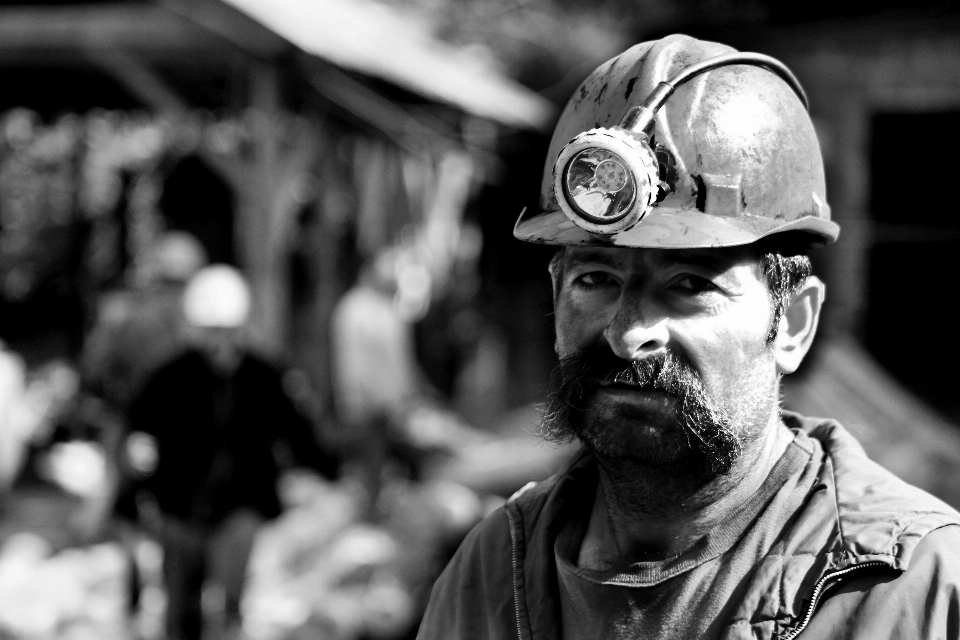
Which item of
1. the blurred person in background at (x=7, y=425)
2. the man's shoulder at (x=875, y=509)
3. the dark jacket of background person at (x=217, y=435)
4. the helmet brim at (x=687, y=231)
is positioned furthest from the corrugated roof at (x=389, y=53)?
the man's shoulder at (x=875, y=509)

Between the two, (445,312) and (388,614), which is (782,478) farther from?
(445,312)

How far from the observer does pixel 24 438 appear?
30.0ft

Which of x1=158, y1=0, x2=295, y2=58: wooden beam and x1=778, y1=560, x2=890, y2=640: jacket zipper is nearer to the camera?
x1=778, y1=560, x2=890, y2=640: jacket zipper

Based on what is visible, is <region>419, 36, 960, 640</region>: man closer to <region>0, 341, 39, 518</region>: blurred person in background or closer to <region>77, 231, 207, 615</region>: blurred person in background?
<region>77, 231, 207, 615</region>: blurred person in background

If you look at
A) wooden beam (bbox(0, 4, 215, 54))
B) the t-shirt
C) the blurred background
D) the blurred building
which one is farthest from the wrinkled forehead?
wooden beam (bbox(0, 4, 215, 54))

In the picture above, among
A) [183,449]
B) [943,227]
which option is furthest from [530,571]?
[943,227]

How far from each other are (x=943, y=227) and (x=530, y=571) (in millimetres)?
8582

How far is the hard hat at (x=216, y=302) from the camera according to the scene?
20.0 ft

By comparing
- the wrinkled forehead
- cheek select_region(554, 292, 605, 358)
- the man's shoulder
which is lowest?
the man's shoulder

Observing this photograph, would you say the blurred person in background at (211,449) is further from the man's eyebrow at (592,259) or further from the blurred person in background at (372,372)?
the man's eyebrow at (592,259)

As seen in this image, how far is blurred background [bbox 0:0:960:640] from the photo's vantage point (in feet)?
23.0

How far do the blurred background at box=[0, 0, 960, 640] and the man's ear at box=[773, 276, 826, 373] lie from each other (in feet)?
14.0

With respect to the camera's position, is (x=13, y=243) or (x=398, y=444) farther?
(x=13, y=243)

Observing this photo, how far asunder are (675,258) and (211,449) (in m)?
4.58
